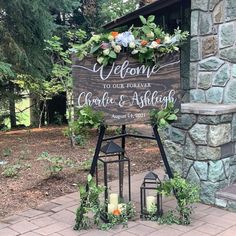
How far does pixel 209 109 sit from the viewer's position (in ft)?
11.8

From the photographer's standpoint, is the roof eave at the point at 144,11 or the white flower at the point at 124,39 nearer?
the white flower at the point at 124,39

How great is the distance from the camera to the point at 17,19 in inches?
256

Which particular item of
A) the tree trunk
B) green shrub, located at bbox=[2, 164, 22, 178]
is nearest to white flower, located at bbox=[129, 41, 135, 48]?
green shrub, located at bbox=[2, 164, 22, 178]

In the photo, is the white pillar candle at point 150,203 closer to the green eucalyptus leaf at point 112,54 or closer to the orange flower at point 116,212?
the orange flower at point 116,212

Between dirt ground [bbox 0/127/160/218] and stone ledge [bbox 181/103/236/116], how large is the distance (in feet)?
4.90

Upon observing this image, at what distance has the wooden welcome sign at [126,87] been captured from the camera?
126 inches

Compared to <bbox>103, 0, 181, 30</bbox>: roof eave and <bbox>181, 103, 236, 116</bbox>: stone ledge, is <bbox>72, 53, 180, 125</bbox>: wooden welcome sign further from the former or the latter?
<bbox>103, 0, 181, 30</bbox>: roof eave

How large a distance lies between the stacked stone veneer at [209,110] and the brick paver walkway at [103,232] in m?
0.31

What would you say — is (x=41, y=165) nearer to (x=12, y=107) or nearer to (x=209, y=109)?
(x=209, y=109)

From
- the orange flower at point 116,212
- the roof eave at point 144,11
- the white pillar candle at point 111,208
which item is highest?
the roof eave at point 144,11

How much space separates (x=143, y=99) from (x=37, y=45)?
430 cm

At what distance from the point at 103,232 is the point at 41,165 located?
2.29 m

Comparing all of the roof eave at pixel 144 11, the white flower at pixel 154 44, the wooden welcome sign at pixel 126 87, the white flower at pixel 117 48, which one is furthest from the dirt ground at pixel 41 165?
the roof eave at pixel 144 11

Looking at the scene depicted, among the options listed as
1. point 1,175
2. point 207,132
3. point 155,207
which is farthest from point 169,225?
point 1,175
